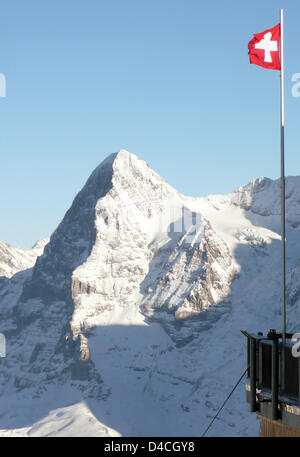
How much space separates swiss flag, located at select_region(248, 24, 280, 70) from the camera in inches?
1672

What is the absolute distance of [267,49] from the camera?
42.8 metres

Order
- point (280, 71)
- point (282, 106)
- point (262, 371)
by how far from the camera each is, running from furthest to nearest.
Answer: point (280, 71) → point (282, 106) → point (262, 371)

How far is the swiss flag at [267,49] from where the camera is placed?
4247 centimetres

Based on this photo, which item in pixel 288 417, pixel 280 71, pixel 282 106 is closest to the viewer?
pixel 288 417

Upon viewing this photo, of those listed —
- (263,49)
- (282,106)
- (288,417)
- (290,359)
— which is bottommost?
(288,417)

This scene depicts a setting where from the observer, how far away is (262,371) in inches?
1038

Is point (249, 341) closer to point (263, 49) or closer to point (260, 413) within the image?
point (260, 413)
